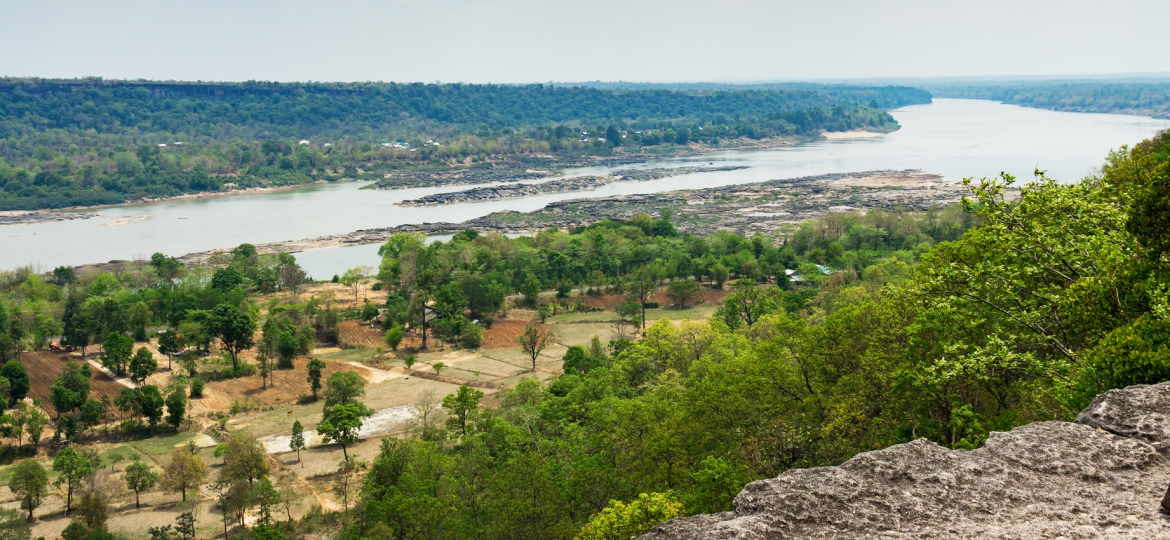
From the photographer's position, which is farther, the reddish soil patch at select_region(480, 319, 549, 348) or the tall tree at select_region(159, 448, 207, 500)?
the reddish soil patch at select_region(480, 319, 549, 348)

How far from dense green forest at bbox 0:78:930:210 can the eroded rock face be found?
84763mm

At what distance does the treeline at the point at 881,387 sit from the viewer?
32.3 ft

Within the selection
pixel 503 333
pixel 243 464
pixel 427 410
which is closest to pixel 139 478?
pixel 243 464

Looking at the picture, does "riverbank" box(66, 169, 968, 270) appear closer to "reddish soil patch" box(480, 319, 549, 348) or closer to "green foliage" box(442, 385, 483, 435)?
"reddish soil patch" box(480, 319, 549, 348)

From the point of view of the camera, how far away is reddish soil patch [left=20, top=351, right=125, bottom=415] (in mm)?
30688

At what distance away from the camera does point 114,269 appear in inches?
1956

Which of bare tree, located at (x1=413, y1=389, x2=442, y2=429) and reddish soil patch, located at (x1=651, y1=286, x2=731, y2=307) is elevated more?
bare tree, located at (x1=413, y1=389, x2=442, y2=429)

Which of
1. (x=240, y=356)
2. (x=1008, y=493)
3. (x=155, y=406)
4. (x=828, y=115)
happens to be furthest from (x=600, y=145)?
(x=1008, y=493)

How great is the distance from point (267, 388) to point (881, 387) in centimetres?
2547

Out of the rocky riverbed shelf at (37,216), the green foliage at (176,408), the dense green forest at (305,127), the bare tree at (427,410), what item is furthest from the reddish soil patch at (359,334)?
the dense green forest at (305,127)

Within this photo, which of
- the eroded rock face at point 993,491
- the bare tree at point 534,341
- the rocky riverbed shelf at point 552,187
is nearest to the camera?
the eroded rock face at point 993,491

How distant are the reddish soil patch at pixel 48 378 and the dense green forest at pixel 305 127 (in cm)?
4883

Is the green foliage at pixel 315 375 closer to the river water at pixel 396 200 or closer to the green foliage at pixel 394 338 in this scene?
the green foliage at pixel 394 338

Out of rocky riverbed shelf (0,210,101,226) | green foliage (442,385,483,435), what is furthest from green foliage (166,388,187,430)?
rocky riverbed shelf (0,210,101,226)
